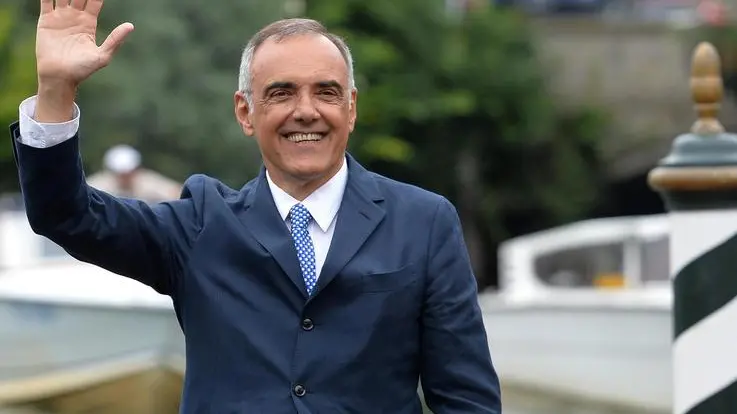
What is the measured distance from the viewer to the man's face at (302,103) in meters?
3.41

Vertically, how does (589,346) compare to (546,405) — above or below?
above

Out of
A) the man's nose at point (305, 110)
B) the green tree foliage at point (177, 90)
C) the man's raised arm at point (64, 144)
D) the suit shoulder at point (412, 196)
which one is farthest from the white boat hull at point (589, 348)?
the green tree foliage at point (177, 90)

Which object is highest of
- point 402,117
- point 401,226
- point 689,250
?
point 401,226

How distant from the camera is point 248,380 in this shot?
3.39 meters

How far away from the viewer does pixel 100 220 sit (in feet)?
11.0

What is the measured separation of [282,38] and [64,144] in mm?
458

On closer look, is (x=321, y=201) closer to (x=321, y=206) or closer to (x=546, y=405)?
(x=321, y=206)

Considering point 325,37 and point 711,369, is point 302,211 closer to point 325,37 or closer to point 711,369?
point 325,37

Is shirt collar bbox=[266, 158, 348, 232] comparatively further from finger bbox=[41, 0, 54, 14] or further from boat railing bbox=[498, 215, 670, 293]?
boat railing bbox=[498, 215, 670, 293]

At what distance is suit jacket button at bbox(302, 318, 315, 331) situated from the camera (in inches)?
134

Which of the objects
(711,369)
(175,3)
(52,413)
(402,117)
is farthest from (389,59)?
(711,369)

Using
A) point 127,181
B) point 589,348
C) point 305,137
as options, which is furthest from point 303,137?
point 589,348

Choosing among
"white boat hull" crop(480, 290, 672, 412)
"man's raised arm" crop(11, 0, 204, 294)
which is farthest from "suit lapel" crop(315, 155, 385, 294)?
"white boat hull" crop(480, 290, 672, 412)

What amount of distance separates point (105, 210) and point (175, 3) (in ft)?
74.4
